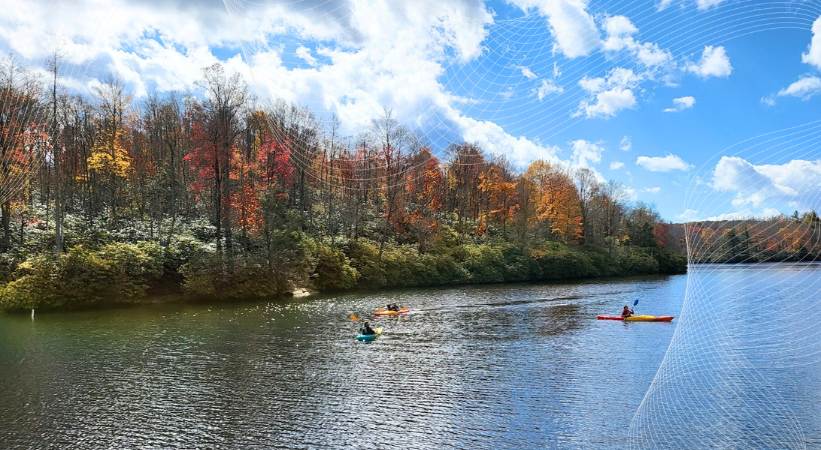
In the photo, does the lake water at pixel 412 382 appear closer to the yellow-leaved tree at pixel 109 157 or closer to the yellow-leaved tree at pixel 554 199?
the yellow-leaved tree at pixel 109 157

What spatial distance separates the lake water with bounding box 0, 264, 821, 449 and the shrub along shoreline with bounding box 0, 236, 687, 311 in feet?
10.4

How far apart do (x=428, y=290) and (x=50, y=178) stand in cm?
3150

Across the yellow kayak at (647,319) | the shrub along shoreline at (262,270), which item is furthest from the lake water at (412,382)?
the shrub along shoreline at (262,270)

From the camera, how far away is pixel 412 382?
61.2 feet

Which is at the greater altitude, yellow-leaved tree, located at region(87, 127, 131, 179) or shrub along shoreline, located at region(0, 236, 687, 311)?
yellow-leaved tree, located at region(87, 127, 131, 179)

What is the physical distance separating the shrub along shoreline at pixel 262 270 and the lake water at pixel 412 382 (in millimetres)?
3170

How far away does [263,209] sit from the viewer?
45.6m

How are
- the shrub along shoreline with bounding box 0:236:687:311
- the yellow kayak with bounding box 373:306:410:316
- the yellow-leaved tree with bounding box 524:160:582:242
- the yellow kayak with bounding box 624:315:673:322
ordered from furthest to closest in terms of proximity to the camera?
the yellow-leaved tree with bounding box 524:160:582:242, the shrub along shoreline with bounding box 0:236:687:311, the yellow kayak with bounding box 373:306:410:316, the yellow kayak with bounding box 624:315:673:322

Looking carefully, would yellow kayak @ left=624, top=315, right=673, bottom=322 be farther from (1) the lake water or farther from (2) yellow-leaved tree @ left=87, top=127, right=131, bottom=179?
(2) yellow-leaved tree @ left=87, top=127, right=131, bottom=179

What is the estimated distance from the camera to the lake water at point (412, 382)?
14031 millimetres

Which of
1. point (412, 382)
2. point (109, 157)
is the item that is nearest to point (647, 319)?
point (412, 382)

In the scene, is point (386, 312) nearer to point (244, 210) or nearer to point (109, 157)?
point (244, 210)

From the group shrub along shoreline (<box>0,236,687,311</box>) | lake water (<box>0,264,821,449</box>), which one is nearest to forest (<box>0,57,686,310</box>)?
shrub along shoreline (<box>0,236,687,311</box>)

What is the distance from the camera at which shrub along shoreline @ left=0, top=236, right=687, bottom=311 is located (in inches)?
1414
